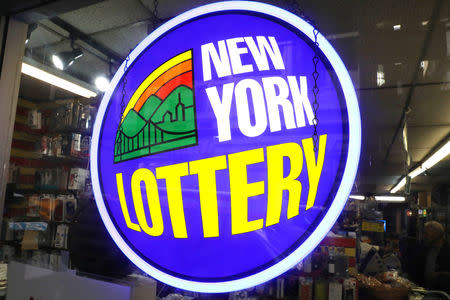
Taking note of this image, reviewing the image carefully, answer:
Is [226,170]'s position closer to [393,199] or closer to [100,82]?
[393,199]

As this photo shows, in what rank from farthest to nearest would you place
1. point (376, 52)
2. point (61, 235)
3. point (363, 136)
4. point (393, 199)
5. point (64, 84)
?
point (61, 235)
point (64, 84)
point (376, 52)
point (393, 199)
point (363, 136)

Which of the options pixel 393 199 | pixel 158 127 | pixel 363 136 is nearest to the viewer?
pixel 158 127

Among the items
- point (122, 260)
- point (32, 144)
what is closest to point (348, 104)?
point (122, 260)

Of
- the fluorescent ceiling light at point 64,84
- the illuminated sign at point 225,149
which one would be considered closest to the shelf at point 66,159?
the fluorescent ceiling light at point 64,84

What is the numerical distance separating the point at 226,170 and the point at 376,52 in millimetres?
2577

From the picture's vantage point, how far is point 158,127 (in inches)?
46.6

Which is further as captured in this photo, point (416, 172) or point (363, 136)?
point (416, 172)

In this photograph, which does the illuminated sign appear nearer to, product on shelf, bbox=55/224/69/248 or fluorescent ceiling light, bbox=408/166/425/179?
fluorescent ceiling light, bbox=408/166/425/179

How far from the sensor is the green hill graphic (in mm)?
1125

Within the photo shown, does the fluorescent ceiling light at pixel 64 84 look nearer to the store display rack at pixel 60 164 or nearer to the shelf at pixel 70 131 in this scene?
the store display rack at pixel 60 164

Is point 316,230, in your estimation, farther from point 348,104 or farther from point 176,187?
point 176,187

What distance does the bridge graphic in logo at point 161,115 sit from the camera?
1134 millimetres

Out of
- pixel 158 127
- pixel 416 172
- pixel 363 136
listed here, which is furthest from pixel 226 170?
pixel 416 172

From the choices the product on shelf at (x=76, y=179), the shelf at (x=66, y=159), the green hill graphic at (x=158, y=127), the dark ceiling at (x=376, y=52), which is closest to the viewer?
the green hill graphic at (x=158, y=127)
